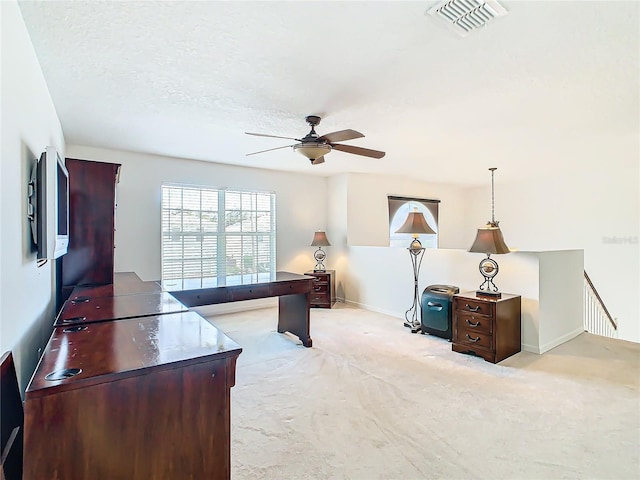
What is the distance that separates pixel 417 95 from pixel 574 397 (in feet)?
8.65

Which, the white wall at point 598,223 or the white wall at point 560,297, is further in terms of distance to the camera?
the white wall at point 598,223

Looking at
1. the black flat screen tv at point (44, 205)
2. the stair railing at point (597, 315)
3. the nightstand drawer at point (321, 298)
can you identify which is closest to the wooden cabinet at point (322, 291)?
the nightstand drawer at point (321, 298)

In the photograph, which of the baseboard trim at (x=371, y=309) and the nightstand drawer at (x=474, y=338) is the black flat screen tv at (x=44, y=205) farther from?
the baseboard trim at (x=371, y=309)

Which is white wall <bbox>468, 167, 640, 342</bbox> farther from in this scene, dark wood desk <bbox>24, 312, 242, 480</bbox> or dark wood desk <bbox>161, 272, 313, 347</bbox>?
dark wood desk <bbox>24, 312, 242, 480</bbox>

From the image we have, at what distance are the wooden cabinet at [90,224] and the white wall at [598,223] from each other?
19.6ft

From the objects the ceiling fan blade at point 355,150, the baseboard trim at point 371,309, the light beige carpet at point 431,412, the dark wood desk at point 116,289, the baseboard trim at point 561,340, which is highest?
the ceiling fan blade at point 355,150

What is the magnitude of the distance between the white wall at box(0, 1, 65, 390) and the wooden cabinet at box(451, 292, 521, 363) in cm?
353

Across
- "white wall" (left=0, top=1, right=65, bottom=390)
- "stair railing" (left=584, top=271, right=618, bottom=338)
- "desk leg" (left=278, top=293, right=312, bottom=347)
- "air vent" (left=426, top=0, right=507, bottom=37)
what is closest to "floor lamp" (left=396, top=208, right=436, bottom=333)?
"desk leg" (left=278, top=293, right=312, bottom=347)

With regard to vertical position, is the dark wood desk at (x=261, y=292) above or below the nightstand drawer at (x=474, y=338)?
above

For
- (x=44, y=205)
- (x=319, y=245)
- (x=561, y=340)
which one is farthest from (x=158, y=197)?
(x=561, y=340)

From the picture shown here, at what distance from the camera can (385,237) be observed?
21.8 feet

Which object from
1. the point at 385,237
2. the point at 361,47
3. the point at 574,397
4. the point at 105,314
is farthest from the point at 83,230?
the point at 385,237

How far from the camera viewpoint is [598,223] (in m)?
5.71

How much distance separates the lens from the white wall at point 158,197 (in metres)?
4.64
